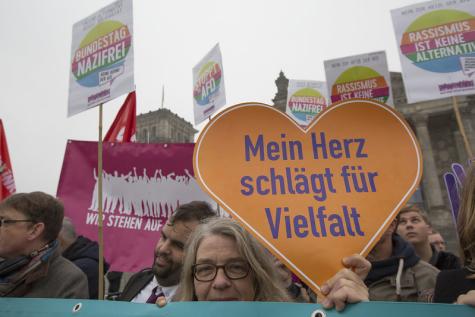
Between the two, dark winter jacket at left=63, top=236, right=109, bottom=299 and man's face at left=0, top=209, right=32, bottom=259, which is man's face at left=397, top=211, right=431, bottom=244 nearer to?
dark winter jacket at left=63, top=236, right=109, bottom=299

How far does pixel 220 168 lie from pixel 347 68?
4308 mm

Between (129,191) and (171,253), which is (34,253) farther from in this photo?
(129,191)

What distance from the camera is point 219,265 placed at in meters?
1.60

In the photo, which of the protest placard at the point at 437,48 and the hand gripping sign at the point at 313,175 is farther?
the protest placard at the point at 437,48

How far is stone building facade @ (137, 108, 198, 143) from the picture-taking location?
29750 millimetres

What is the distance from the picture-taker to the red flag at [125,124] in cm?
573

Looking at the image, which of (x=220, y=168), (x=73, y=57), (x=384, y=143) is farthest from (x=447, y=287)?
(x=73, y=57)

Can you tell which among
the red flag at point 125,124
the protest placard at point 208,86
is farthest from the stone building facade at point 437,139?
the red flag at point 125,124

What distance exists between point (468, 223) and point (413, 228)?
2.14m

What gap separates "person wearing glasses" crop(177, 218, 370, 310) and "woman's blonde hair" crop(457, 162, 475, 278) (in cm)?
76

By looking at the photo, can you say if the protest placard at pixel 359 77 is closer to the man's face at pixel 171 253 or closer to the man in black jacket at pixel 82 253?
the man's face at pixel 171 253

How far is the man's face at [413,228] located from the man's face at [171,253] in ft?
6.34

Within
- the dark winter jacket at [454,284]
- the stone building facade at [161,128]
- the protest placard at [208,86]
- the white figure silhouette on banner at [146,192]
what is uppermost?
the stone building facade at [161,128]

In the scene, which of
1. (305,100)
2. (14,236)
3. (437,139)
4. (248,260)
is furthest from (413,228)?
(437,139)
